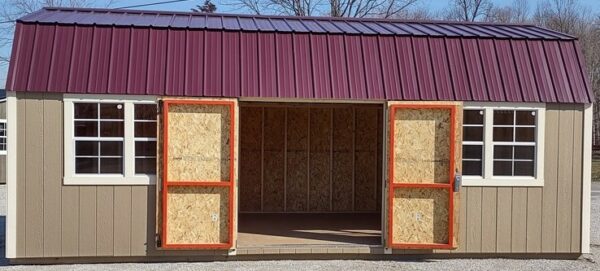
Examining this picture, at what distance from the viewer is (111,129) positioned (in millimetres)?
8211

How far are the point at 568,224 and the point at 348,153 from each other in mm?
4512

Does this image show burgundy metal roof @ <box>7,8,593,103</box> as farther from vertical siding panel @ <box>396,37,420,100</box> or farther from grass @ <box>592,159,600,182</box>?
grass @ <box>592,159,600,182</box>

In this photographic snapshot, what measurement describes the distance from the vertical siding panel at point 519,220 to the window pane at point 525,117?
0.88m

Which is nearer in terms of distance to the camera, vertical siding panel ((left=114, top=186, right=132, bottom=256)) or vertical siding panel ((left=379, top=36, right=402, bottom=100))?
vertical siding panel ((left=114, top=186, right=132, bottom=256))

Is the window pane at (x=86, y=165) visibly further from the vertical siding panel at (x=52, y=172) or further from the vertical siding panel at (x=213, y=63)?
the vertical siding panel at (x=213, y=63)

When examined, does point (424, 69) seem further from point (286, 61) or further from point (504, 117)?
point (286, 61)

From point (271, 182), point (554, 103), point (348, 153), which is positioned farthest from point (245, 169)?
point (554, 103)

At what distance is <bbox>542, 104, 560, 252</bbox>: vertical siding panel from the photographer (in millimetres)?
8766

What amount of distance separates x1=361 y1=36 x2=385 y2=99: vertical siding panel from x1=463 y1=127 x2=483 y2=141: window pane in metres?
1.25

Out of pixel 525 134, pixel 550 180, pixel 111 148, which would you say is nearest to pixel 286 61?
pixel 111 148

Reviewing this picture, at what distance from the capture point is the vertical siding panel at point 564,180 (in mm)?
8797

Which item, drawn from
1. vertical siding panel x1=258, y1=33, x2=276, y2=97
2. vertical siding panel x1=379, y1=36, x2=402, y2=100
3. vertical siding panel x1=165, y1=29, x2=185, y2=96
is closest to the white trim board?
vertical siding panel x1=165, y1=29, x2=185, y2=96

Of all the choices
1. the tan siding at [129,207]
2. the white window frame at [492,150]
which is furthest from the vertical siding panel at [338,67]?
the tan siding at [129,207]

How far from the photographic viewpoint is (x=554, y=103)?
28.7 feet
